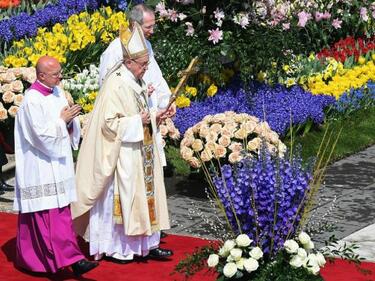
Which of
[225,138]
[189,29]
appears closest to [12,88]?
[225,138]

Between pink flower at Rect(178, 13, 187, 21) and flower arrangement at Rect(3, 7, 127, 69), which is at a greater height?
pink flower at Rect(178, 13, 187, 21)

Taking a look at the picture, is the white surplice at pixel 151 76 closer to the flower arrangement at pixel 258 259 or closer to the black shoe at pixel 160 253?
the black shoe at pixel 160 253

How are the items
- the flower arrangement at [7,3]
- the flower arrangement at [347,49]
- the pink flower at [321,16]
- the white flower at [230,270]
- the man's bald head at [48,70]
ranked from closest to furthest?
the white flower at [230,270]
the man's bald head at [48,70]
the flower arrangement at [347,49]
the pink flower at [321,16]
the flower arrangement at [7,3]

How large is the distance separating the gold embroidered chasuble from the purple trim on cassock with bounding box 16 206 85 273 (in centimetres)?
41

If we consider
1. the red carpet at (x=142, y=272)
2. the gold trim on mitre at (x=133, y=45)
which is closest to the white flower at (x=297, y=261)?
the red carpet at (x=142, y=272)

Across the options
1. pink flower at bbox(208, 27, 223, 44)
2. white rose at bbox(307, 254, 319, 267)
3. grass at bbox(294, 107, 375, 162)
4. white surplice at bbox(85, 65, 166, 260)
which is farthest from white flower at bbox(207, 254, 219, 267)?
pink flower at bbox(208, 27, 223, 44)

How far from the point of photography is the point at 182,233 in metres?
10.9

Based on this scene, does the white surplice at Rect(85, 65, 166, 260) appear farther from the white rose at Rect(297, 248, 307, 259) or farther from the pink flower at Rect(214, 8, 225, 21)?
the pink flower at Rect(214, 8, 225, 21)

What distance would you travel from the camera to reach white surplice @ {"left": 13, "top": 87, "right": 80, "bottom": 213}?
934cm

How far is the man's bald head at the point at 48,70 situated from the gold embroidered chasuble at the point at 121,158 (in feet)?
1.65

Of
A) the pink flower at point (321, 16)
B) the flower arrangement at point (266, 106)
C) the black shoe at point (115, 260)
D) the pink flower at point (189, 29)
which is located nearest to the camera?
the black shoe at point (115, 260)

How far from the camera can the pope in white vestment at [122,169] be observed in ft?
31.7

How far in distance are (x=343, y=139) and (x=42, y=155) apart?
19.7ft

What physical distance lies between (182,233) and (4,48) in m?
5.10
